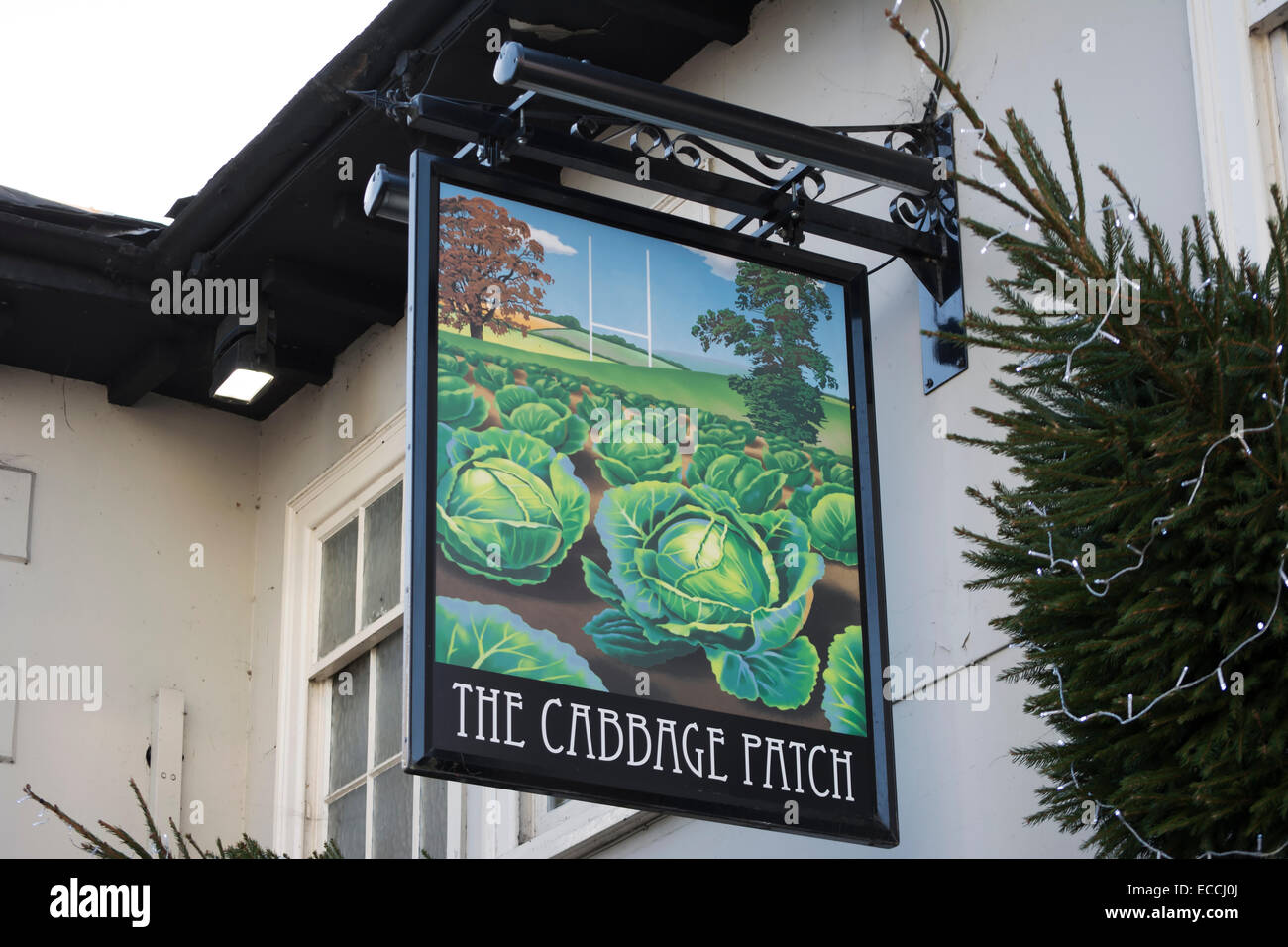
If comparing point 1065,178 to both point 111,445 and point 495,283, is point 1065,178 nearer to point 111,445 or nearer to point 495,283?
point 495,283

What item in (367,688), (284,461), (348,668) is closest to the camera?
(367,688)

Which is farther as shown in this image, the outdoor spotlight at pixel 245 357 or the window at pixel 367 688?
the outdoor spotlight at pixel 245 357

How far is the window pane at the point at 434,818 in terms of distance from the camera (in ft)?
22.9

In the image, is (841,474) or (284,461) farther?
(284,461)

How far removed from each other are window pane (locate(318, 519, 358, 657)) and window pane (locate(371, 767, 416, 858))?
745 millimetres

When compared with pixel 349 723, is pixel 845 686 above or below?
below

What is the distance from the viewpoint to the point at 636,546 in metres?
4.32

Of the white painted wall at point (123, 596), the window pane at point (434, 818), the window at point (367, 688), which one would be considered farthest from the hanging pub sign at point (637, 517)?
the white painted wall at point (123, 596)

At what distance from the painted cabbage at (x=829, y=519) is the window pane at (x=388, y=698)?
3.19 metres

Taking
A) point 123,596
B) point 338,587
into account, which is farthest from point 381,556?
point 123,596

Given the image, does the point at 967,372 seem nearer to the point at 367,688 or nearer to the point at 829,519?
the point at 829,519

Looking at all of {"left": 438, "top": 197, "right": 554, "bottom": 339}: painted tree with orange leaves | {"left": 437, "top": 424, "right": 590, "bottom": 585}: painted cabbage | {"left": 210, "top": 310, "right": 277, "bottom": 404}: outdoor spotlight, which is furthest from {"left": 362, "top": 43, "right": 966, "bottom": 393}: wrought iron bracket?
{"left": 210, "top": 310, "right": 277, "bottom": 404}: outdoor spotlight

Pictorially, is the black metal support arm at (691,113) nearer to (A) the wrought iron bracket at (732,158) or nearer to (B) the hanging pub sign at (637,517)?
(A) the wrought iron bracket at (732,158)

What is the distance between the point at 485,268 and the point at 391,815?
349 centimetres
